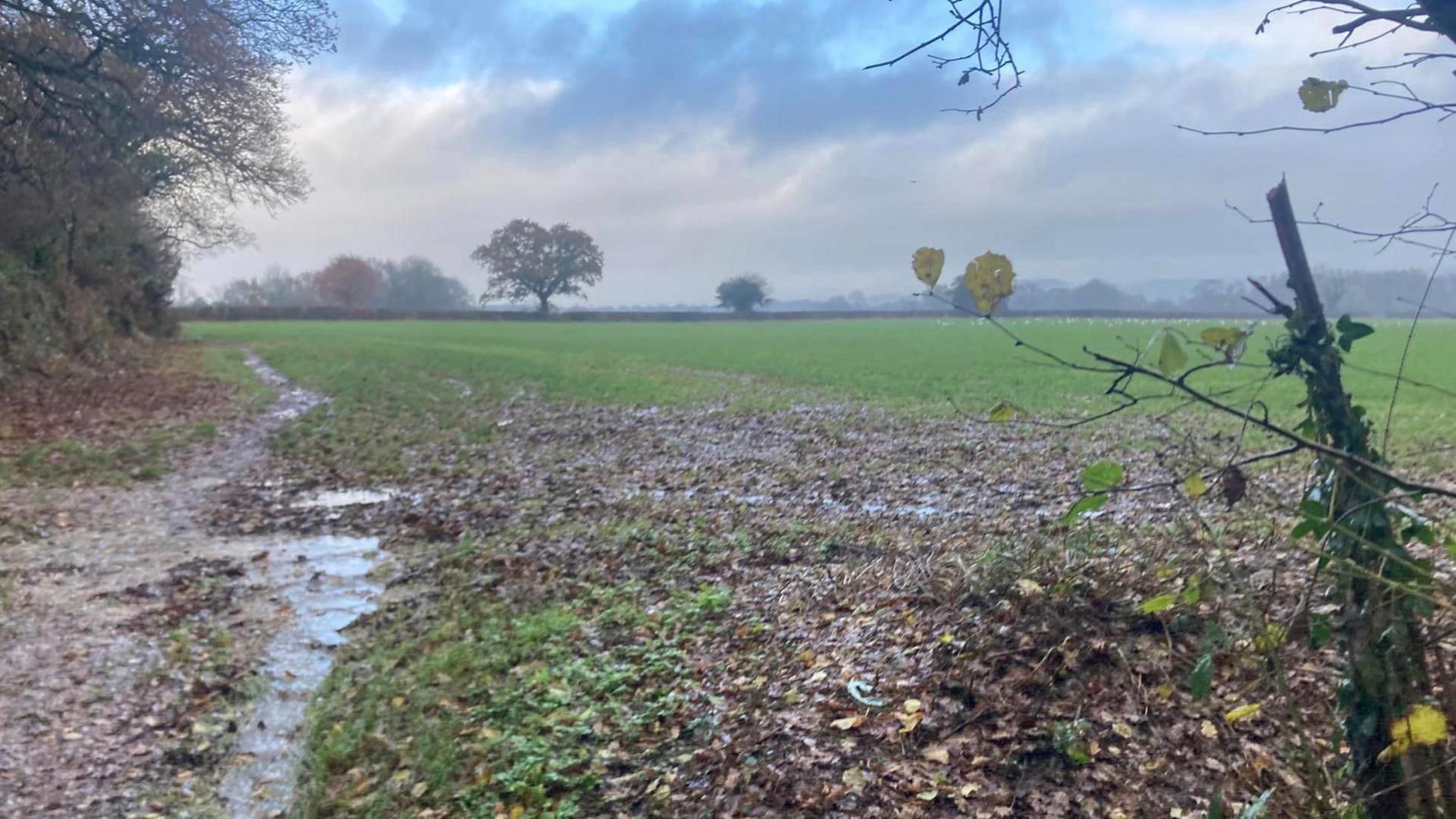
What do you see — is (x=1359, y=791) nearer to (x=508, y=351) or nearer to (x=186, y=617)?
(x=186, y=617)

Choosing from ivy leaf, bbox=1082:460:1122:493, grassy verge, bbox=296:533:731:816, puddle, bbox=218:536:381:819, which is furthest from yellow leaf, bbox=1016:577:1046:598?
puddle, bbox=218:536:381:819

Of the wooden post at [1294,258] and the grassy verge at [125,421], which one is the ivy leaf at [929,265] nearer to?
the wooden post at [1294,258]

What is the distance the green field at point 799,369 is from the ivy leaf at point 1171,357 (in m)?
0.18

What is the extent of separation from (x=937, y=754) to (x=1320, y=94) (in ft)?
10.6

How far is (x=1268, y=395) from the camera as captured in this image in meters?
19.3

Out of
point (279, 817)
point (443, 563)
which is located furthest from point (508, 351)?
point (279, 817)

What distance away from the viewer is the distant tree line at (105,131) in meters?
17.1

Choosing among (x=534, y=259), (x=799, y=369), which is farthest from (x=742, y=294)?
(x=799, y=369)

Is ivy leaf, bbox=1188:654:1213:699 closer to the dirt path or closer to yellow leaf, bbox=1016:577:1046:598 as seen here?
yellow leaf, bbox=1016:577:1046:598

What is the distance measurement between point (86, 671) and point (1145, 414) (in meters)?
16.1

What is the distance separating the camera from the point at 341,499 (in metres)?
12.7

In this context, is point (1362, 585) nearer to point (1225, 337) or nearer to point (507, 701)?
point (1225, 337)

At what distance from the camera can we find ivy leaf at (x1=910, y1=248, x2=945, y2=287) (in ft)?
8.94

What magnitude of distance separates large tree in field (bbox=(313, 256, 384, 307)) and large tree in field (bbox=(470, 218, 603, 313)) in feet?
39.6
